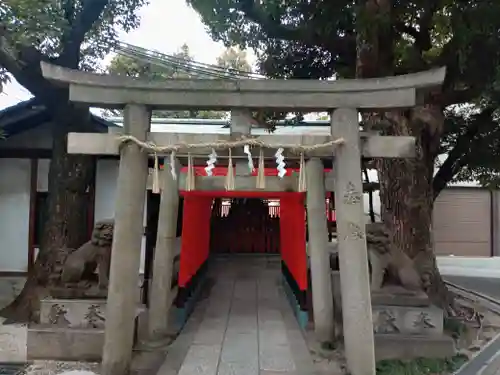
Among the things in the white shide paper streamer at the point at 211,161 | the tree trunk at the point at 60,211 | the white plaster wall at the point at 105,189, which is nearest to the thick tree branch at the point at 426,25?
the white shide paper streamer at the point at 211,161

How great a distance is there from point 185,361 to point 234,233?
31.1 feet

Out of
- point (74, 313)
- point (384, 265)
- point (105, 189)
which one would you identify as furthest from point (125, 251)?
point (105, 189)

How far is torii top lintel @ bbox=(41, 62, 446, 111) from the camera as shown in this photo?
434 cm

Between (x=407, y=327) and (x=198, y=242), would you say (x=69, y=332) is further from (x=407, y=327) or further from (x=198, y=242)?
(x=407, y=327)

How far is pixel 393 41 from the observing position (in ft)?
25.6

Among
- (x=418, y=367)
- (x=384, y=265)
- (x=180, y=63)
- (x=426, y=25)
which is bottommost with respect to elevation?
(x=418, y=367)

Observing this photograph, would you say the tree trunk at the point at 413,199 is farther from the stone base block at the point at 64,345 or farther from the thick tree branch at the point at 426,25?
Answer: the stone base block at the point at 64,345

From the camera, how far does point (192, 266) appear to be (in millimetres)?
7844

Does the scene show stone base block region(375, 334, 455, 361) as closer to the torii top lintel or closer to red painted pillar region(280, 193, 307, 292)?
red painted pillar region(280, 193, 307, 292)

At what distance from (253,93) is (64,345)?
365cm

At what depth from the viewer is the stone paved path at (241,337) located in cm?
511

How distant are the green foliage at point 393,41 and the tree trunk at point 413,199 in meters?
0.59

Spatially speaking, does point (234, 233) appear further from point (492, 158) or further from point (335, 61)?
point (492, 158)

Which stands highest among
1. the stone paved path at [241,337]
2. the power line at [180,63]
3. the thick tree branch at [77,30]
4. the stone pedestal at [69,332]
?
the power line at [180,63]
